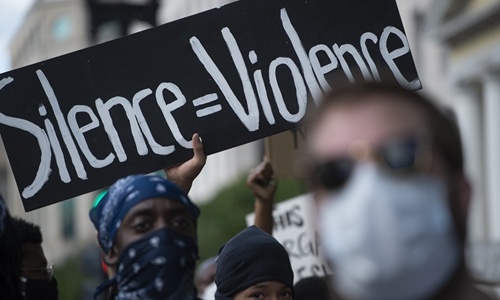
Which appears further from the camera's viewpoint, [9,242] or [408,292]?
[9,242]

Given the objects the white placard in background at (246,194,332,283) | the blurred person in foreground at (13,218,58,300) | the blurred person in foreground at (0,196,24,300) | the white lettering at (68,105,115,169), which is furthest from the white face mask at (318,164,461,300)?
the white placard in background at (246,194,332,283)

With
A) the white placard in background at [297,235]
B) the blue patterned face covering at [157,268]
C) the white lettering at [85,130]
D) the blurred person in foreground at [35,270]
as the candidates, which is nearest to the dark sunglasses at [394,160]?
the blue patterned face covering at [157,268]

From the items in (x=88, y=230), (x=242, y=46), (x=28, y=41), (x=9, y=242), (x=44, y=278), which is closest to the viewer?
(x=9, y=242)

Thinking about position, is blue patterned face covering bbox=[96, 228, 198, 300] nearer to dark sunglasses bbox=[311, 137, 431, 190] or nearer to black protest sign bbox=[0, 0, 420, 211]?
dark sunglasses bbox=[311, 137, 431, 190]

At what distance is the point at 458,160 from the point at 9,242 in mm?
1246

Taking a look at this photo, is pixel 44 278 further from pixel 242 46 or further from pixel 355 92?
pixel 355 92

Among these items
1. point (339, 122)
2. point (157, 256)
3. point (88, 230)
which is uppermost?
point (339, 122)

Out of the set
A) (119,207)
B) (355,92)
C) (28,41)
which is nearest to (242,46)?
(119,207)

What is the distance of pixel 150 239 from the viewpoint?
113 inches

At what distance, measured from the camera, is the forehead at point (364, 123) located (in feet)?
6.34

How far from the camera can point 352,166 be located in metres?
1.92

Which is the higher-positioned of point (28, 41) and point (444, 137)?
point (28, 41)

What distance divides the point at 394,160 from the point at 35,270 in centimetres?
244

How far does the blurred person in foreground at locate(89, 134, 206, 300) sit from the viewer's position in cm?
287
